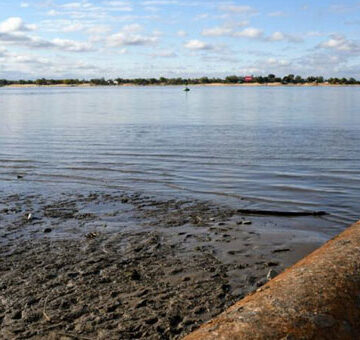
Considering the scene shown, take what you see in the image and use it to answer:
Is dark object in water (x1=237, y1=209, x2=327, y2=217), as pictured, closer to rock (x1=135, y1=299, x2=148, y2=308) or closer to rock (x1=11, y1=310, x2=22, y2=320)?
rock (x1=135, y1=299, x2=148, y2=308)

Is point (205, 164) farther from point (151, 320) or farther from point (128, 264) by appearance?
point (151, 320)

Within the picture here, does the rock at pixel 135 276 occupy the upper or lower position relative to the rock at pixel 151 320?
lower

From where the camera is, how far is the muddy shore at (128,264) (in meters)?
5.60

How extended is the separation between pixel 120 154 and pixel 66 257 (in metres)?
12.3

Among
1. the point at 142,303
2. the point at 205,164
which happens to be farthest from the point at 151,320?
the point at 205,164

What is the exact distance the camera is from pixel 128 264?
738cm

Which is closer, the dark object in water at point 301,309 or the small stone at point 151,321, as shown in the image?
the dark object in water at point 301,309

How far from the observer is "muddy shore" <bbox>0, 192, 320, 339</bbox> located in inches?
221

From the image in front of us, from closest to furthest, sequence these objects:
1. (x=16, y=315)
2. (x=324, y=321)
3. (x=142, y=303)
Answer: (x=324, y=321), (x=16, y=315), (x=142, y=303)

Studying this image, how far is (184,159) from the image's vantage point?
60.5ft

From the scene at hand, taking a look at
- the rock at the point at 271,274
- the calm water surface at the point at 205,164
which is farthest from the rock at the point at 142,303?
the calm water surface at the point at 205,164

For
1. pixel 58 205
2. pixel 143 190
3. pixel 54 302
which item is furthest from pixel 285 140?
pixel 54 302

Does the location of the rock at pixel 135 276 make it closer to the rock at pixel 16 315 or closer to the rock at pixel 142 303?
the rock at pixel 142 303

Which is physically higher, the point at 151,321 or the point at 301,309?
the point at 301,309
